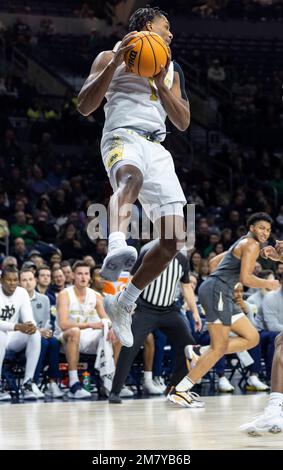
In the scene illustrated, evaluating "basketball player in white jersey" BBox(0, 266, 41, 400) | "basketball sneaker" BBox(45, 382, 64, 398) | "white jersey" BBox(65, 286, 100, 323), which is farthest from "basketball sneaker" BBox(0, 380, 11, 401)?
"white jersey" BBox(65, 286, 100, 323)

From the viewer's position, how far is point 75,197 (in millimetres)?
16484

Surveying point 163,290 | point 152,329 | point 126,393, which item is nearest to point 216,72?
point 126,393

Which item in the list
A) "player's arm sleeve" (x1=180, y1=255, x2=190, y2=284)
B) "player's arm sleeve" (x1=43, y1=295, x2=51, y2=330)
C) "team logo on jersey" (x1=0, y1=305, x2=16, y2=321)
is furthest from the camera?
"player's arm sleeve" (x1=43, y1=295, x2=51, y2=330)

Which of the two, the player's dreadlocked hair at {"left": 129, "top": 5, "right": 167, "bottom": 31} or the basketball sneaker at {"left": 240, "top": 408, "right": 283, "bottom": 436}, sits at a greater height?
the player's dreadlocked hair at {"left": 129, "top": 5, "right": 167, "bottom": 31}

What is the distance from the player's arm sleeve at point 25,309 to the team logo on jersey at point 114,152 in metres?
4.28

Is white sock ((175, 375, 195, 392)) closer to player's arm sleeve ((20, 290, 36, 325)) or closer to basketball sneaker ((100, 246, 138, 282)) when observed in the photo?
player's arm sleeve ((20, 290, 36, 325))

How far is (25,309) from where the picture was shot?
9914 millimetres

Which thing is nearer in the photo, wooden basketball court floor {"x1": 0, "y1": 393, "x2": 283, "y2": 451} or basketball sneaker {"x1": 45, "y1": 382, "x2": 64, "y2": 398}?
wooden basketball court floor {"x1": 0, "y1": 393, "x2": 283, "y2": 451}

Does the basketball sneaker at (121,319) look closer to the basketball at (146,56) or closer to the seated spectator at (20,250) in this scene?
the basketball at (146,56)

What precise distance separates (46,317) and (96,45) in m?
12.2

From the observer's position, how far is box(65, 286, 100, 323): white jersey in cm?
1043

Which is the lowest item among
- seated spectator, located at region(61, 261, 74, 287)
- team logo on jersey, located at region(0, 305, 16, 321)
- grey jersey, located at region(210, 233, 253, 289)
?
team logo on jersey, located at region(0, 305, 16, 321)

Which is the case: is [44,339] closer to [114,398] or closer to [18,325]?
[18,325]

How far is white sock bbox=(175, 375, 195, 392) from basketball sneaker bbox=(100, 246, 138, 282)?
3580 mm
